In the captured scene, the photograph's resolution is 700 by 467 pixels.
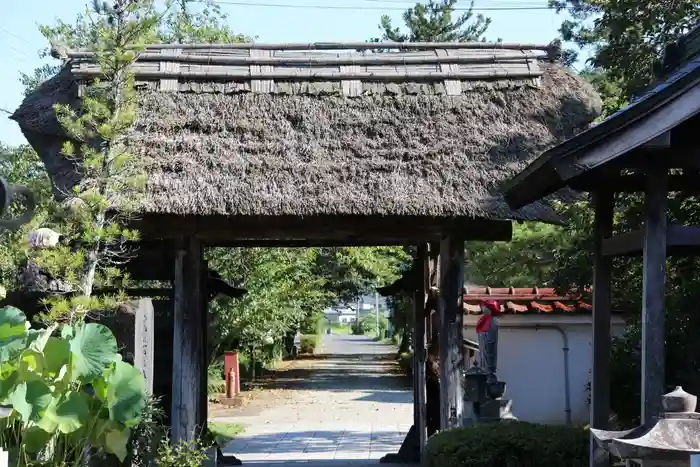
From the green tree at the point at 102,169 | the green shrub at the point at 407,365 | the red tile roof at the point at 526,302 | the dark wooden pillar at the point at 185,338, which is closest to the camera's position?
the green tree at the point at 102,169

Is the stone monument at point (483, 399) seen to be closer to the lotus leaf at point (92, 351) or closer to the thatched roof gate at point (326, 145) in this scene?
the thatched roof gate at point (326, 145)

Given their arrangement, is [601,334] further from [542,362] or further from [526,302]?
[542,362]

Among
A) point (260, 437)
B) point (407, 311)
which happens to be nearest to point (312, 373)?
point (407, 311)

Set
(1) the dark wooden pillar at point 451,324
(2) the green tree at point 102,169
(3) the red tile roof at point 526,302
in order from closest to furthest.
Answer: (2) the green tree at point 102,169 < (1) the dark wooden pillar at point 451,324 < (3) the red tile roof at point 526,302

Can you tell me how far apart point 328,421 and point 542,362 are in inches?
169

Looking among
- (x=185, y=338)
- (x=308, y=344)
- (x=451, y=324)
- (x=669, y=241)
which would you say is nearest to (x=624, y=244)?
(x=669, y=241)

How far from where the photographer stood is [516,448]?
7898 mm

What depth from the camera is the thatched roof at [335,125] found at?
9781mm

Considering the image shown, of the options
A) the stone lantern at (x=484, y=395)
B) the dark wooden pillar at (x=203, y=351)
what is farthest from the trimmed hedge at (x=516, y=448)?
the dark wooden pillar at (x=203, y=351)

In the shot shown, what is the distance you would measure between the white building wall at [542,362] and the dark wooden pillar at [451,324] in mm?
6054

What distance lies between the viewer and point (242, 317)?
814 inches

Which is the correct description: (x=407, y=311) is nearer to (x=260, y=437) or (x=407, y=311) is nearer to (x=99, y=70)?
(x=260, y=437)

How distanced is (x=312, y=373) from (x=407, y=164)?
69.1 ft

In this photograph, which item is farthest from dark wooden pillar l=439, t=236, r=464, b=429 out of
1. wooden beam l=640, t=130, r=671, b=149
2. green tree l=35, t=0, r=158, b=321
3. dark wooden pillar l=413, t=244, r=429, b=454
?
wooden beam l=640, t=130, r=671, b=149
